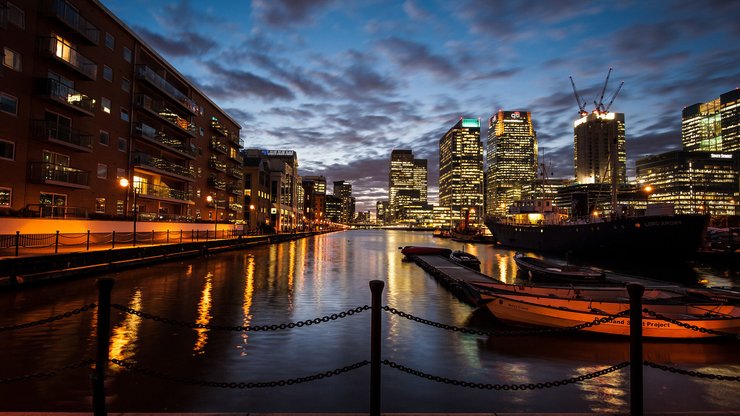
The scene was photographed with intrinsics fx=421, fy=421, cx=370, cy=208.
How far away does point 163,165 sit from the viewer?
5538cm

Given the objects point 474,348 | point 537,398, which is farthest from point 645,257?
point 537,398

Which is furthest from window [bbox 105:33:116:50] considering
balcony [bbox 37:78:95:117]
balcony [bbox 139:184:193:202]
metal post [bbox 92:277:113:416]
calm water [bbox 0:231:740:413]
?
metal post [bbox 92:277:113:416]

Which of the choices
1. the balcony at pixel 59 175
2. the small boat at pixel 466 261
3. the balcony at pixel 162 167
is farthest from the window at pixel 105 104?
the small boat at pixel 466 261

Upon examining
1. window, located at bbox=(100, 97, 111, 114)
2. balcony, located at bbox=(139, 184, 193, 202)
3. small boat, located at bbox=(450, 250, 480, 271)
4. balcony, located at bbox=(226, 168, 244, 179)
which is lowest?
small boat, located at bbox=(450, 250, 480, 271)

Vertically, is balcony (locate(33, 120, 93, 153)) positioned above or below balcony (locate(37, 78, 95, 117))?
below

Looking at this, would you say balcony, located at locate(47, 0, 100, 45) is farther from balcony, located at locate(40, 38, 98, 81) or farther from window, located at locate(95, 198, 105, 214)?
window, located at locate(95, 198, 105, 214)

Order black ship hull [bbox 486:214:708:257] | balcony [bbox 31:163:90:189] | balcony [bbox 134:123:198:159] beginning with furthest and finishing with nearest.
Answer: black ship hull [bbox 486:214:708:257]
balcony [bbox 134:123:198:159]
balcony [bbox 31:163:90:189]

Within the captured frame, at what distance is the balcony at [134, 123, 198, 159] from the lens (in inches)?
1940

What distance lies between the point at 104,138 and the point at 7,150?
12.6m

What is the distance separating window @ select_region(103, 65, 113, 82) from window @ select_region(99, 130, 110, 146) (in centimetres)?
571

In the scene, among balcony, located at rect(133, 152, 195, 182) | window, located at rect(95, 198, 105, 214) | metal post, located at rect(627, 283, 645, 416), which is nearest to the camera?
metal post, located at rect(627, 283, 645, 416)

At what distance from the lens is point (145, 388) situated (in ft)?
30.1

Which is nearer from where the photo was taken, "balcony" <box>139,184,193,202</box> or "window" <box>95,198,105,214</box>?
"window" <box>95,198,105,214</box>

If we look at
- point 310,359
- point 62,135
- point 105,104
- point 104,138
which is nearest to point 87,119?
point 104,138
